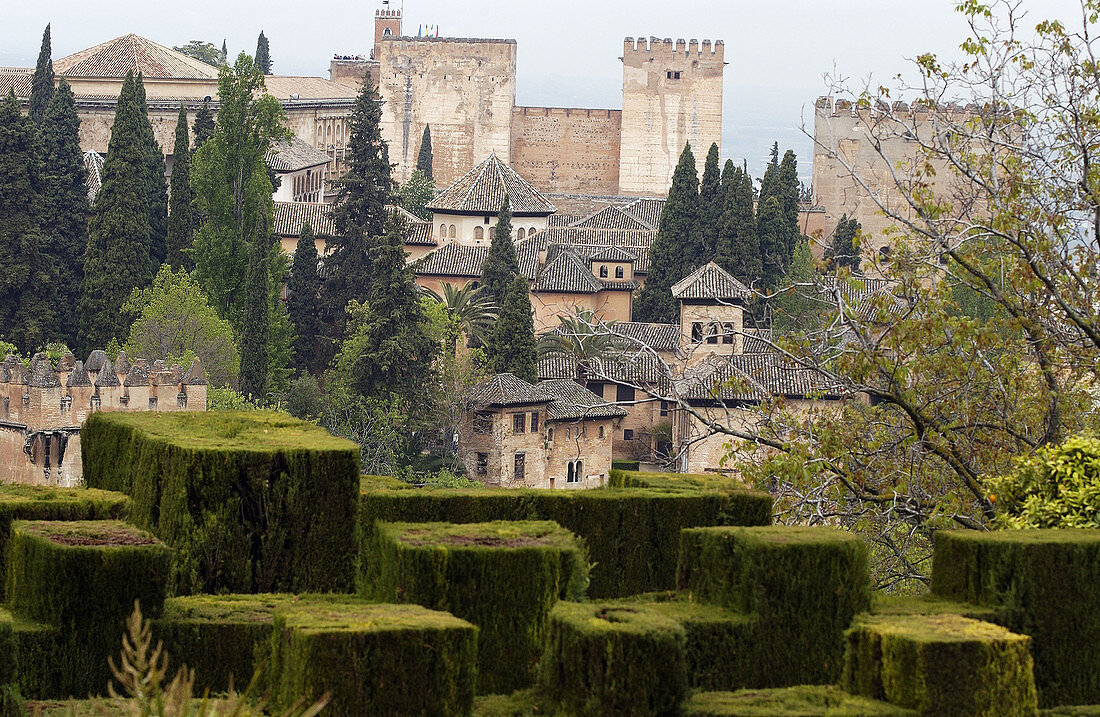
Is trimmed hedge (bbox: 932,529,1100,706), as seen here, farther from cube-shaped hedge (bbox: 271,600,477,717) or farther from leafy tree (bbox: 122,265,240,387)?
leafy tree (bbox: 122,265,240,387)

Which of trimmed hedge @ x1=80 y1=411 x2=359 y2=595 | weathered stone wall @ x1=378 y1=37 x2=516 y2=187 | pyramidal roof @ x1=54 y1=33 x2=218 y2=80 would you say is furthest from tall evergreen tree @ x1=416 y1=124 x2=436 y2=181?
trimmed hedge @ x1=80 y1=411 x2=359 y2=595

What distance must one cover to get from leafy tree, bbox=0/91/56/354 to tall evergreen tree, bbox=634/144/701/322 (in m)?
16.8

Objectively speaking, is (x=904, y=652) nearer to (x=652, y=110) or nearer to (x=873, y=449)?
(x=873, y=449)

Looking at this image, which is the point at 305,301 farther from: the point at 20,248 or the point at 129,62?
the point at 129,62

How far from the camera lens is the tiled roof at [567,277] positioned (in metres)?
50.6

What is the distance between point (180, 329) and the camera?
3769 centimetres

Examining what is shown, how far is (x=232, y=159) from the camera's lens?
41.8 meters

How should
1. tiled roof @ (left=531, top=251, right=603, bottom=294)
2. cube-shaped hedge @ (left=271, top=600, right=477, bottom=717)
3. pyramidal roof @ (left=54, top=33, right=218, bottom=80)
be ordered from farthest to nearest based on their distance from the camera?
pyramidal roof @ (left=54, top=33, right=218, bottom=80)
tiled roof @ (left=531, top=251, right=603, bottom=294)
cube-shaped hedge @ (left=271, top=600, right=477, bottom=717)

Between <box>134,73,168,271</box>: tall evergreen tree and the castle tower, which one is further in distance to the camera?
the castle tower

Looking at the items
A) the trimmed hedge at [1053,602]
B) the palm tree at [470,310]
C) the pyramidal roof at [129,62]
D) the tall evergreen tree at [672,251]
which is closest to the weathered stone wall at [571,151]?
the pyramidal roof at [129,62]

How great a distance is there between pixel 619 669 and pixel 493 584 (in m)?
1.34

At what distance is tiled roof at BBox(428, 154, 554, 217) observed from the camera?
54.3m

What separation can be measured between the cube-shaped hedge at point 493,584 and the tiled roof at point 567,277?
1653 inches

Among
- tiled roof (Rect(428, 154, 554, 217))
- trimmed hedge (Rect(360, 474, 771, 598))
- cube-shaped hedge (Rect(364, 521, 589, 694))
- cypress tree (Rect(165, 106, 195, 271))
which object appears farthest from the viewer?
tiled roof (Rect(428, 154, 554, 217))
